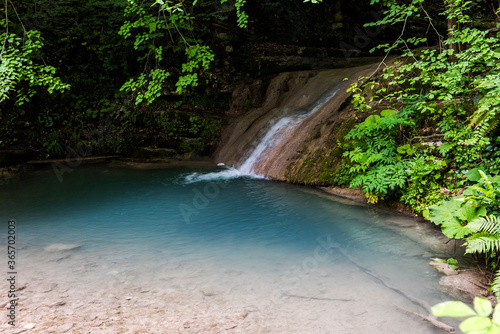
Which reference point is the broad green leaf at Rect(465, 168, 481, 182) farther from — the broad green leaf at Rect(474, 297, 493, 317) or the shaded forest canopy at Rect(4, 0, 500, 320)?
the broad green leaf at Rect(474, 297, 493, 317)

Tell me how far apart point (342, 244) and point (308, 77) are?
8.08 metres

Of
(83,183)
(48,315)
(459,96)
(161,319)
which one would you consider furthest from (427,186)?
(83,183)

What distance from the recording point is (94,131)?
12.8 meters

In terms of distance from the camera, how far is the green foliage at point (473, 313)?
3.25 ft

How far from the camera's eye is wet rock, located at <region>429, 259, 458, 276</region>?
13.4 ft

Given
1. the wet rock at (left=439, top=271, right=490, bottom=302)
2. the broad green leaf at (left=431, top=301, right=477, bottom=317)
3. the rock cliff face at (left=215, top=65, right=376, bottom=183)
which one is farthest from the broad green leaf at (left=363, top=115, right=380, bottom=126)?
the broad green leaf at (left=431, top=301, right=477, bottom=317)

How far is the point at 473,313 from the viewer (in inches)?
39.4

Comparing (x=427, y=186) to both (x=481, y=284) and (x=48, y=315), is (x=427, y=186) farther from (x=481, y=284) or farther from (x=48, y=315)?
(x=48, y=315)

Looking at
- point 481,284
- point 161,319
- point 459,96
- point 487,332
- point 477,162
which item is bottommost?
point 481,284

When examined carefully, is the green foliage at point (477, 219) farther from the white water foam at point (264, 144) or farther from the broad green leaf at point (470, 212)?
the white water foam at point (264, 144)

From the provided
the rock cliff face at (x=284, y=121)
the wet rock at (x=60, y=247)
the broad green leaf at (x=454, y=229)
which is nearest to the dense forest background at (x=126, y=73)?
the rock cliff face at (x=284, y=121)

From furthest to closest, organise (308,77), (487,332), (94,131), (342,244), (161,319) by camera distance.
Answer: (94,131), (308,77), (342,244), (161,319), (487,332)

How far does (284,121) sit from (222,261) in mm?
6672

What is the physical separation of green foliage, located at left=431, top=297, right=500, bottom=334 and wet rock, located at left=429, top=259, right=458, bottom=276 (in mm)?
3417
